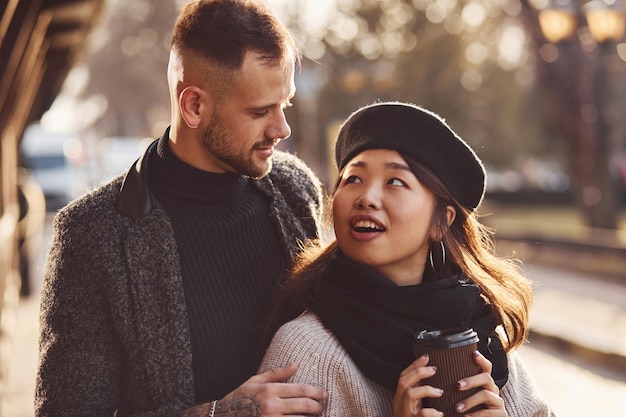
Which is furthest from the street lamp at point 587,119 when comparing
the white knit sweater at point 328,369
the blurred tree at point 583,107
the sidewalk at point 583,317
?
the white knit sweater at point 328,369

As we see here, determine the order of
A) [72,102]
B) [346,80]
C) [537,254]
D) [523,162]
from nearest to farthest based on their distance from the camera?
1. [537,254]
2. [346,80]
3. [523,162]
4. [72,102]

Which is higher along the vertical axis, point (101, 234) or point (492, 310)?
point (101, 234)

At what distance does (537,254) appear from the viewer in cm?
1817

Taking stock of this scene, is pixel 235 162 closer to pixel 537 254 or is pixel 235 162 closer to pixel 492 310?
pixel 492 310

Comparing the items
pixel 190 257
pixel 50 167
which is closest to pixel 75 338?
pixel 190 257

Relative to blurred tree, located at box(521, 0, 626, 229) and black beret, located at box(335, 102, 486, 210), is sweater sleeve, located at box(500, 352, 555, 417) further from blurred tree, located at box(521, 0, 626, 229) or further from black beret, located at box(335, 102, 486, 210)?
blurred tree, located at box(521, 0, 626, 229)

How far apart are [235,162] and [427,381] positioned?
102 centimetres

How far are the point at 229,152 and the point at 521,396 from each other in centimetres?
120

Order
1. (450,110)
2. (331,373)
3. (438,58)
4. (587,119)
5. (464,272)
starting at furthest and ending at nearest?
1. (450,110)
2. (438,58)
3. (587,119)
4. (464,272)
5. (331,373)

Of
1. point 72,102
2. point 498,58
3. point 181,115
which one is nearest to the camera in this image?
point 181,115

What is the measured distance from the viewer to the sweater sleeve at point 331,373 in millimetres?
2648

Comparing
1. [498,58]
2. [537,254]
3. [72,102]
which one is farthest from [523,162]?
[537,254]

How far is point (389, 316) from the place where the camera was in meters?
2.70

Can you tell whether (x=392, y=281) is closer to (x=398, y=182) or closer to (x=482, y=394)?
(x=398, y=182)
